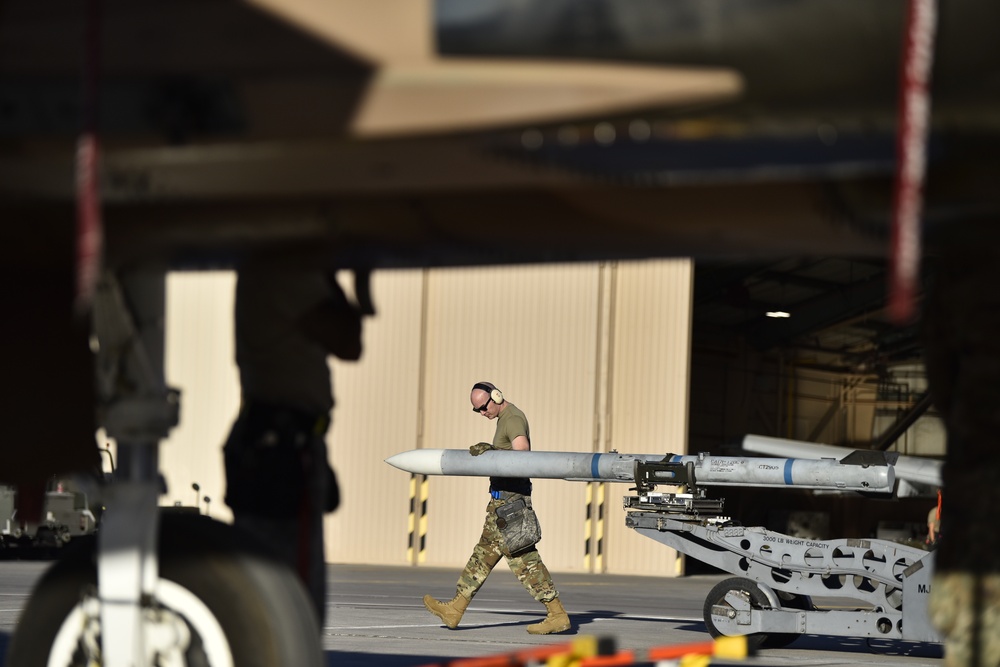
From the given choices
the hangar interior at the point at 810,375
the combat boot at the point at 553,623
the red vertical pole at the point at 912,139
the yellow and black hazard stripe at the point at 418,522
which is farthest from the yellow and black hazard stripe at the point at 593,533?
the red vertical pole at the point at 912,139

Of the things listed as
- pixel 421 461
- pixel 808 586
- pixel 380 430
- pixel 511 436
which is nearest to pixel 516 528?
pixel 511 436

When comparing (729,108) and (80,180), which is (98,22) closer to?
(80,180)

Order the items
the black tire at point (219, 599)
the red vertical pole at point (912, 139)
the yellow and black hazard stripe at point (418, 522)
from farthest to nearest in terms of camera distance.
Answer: the yellow and black hazard stripe at point (418, 522) → the black tire at point (219, 599) → the red vertical pole at point (912, 139)

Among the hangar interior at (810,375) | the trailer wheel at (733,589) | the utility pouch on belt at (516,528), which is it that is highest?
the hangar interior at (810,375)


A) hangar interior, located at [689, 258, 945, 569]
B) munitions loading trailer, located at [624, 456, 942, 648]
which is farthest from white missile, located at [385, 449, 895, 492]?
hangar interior, located at [689, 258, 945, 569]

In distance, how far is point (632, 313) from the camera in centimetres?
2133

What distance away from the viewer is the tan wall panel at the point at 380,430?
22.1 meters

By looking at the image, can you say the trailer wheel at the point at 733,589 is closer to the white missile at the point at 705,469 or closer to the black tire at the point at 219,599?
the white missile at the point at 705,469

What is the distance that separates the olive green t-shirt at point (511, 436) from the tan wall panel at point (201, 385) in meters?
10.4

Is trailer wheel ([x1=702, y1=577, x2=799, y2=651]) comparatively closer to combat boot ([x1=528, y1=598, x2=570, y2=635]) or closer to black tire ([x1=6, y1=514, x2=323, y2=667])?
combat boot ([x1=528, y1=598, x2=570, y2=635])

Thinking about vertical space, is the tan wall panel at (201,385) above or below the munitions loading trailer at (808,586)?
above

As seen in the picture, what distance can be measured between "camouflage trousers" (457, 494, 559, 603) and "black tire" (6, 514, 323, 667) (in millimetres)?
7086

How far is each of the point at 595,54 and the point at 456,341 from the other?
745 inches

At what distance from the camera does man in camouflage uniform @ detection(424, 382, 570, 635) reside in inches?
424
